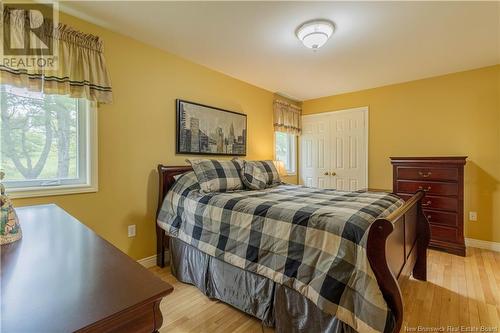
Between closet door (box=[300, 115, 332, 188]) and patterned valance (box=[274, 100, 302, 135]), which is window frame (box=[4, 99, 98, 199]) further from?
closet door (box=[300, 115, 332, 188])

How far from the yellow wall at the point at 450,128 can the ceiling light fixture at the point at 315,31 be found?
7.07 ft

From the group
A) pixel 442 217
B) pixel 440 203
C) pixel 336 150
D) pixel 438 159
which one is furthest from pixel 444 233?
pixel 336 150

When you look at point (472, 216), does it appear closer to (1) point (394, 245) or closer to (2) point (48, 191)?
(1) point (394, 245)

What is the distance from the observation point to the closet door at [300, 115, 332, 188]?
4469 millimetres

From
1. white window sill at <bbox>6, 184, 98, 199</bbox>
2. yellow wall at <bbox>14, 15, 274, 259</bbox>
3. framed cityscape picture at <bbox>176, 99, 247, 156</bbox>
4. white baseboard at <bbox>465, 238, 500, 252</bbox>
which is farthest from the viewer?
white baseboard at <bbox>465, 238, 500, 252</bbox>

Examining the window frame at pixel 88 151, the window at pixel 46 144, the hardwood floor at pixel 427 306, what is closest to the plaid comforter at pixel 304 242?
the hardwood floor at pixel 427 306

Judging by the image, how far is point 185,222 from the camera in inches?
86.4

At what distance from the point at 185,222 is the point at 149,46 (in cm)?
187

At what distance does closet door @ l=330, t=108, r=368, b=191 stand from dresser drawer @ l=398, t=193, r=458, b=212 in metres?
0.98

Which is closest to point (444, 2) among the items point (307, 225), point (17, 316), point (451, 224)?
A: point (307, 225)

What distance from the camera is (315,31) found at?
2.14 meters

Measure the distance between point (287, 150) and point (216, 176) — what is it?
261 centimetres

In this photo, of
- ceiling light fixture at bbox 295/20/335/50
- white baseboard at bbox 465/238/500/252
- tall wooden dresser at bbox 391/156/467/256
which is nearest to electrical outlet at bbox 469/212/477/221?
white baseboard at bbox 465/238/500/252

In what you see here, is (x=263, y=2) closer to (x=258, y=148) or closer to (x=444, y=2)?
(x=444, y=2)
